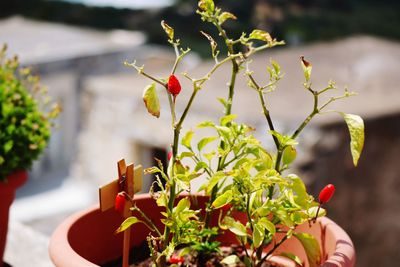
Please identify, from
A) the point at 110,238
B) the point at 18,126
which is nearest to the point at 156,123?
Result: the point at 18,126

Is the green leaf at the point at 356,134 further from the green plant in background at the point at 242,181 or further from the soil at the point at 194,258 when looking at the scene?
the soil at the point at 194,258

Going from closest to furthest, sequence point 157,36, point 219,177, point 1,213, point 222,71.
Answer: point 219,177 < point 1,213 < point 222,71 < point 157,36

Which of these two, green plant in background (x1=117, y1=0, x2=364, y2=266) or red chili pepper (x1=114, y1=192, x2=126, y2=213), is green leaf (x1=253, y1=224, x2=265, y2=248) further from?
red chili pepper (x1=114, y1=192, x2=126, y2=213)

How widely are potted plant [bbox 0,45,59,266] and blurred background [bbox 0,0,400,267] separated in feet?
0.72

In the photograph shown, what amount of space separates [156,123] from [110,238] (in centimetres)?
400

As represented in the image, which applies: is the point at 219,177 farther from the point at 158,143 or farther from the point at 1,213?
the point at 158,143

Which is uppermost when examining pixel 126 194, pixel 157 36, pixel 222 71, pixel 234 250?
pixel 126 194

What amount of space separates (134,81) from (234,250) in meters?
4.85

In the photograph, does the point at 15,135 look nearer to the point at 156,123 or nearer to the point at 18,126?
the point at 18,126

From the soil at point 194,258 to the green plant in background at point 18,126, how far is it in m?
0.37

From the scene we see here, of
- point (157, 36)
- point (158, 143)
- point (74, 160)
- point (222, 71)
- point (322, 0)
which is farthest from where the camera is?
point (322, 0)

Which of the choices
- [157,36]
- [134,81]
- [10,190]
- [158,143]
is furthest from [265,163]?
[157,36]

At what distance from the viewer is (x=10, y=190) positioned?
1.70m

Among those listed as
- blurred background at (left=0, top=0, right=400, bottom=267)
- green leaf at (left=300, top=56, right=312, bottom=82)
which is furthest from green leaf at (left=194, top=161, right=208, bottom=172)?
blurred background at (left=0, top=0, right=400, bottom=267)
